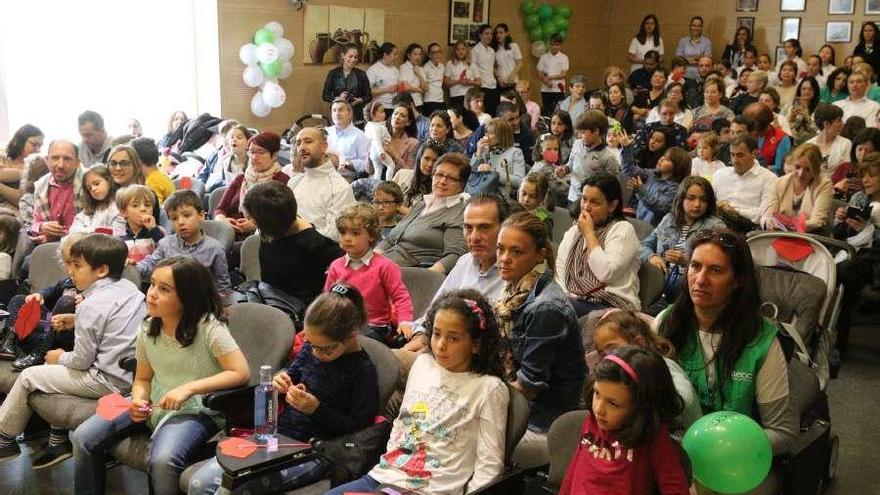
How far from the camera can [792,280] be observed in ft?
12.7

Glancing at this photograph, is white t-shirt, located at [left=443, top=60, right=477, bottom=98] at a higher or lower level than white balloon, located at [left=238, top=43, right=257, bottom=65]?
lower

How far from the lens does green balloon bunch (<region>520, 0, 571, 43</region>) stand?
12945mm

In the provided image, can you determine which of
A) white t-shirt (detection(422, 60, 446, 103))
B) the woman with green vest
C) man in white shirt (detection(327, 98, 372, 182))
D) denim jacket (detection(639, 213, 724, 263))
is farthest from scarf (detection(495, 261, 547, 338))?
white t-shirt (detection(422, 60, 446, 103))

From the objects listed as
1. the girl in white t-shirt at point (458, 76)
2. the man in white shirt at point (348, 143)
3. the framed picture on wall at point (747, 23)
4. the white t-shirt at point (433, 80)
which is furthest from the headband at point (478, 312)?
the framed picture on wall at point (747, 23)

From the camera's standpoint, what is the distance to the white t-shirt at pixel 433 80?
11.1 m

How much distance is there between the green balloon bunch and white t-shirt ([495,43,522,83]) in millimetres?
1047

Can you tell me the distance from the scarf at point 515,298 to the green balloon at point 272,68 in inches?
278

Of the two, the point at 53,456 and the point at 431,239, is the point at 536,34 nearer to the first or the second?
the point at 431,239

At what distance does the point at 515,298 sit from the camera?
9.66ft

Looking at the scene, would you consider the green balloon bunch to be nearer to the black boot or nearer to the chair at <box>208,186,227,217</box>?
the chair at <box>208,186,227,217</box>

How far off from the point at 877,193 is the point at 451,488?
375 cm

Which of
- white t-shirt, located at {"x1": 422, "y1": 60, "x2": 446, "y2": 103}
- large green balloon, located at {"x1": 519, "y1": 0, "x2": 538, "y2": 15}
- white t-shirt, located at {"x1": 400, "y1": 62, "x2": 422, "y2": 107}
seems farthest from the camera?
large green balloon, located at {"x1": 519, "y1": 0, "x2": 538, "y2": 15}

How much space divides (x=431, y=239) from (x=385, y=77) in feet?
19.9

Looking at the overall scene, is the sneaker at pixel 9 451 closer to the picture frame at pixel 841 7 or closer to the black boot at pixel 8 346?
the black boot at pixel 8 346
